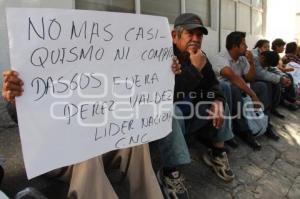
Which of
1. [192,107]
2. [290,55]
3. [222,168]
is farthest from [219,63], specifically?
[290,55]

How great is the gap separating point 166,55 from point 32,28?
0.88m

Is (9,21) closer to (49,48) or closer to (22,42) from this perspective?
(22,42)

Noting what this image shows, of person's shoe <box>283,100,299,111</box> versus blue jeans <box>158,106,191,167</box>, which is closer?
blue jeans <box>158,106,191,167</box>

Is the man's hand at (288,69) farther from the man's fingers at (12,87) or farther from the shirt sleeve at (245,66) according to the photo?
the man's fingers at (12,87)

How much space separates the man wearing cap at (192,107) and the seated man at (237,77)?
561mm

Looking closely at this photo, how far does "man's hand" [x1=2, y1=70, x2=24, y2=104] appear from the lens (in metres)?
1.77

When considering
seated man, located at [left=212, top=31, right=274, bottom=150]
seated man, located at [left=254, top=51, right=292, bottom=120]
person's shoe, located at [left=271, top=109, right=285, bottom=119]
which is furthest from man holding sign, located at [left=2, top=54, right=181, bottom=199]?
person's shoe, located at [left=271, top=109, right=285, bottom=119]

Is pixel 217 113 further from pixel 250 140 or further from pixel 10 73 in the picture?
pixel 10 73

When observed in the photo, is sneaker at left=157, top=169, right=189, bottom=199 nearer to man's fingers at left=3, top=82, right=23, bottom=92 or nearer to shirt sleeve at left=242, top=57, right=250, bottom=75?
man's fingers at left=3, top=82, right=23, bottom=92

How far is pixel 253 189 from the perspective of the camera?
134 inches

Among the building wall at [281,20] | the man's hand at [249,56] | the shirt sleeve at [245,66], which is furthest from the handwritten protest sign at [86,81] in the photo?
the building wall at [281,20]

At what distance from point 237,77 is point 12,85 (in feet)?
8.94

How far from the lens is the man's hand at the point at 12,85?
1771mm

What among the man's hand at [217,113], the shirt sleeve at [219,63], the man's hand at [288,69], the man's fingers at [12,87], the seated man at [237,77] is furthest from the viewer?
the man's hand at [288,69]
